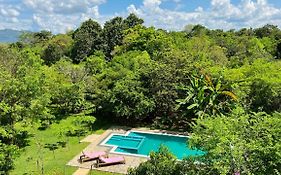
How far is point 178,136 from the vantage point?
22.1 m

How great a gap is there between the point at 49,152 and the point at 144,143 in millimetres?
6224

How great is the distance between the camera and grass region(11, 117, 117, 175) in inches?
636

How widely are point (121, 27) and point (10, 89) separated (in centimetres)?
3252

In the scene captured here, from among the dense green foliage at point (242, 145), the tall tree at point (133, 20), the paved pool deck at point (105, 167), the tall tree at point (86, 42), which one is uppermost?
the tall tree at point (133, 20)

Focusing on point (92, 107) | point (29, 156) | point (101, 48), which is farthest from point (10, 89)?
point (101, 48)

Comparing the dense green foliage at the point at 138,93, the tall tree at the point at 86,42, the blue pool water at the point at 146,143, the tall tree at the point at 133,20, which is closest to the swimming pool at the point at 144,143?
the blue pool water at the point at 146,143

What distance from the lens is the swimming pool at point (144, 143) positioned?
19719mm

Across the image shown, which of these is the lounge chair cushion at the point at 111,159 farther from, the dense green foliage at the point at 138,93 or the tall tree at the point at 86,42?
the tall tree at the point at 86,42

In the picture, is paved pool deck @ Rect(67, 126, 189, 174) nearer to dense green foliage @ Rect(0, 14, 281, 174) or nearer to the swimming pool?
the swimming pool

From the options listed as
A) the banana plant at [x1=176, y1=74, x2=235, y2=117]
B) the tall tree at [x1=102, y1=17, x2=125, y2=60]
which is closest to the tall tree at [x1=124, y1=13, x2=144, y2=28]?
the tall tree at [x1=102, y1=17, x2=125, y2=60]

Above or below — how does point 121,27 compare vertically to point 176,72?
above

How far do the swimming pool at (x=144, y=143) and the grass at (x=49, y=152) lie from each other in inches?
77.8

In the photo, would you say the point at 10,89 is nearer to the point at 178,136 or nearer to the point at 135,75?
the point at 135,75

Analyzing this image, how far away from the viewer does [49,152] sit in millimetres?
18797
